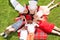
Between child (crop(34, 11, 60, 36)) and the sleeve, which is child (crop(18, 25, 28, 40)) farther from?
the sleeve

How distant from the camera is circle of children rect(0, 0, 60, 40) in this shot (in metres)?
5.93

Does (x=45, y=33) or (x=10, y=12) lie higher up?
(x=10, y=12)

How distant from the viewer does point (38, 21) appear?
6051 mm

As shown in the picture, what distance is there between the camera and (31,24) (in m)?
6.02

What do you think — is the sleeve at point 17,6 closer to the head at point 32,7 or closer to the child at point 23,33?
the head at point 32,7

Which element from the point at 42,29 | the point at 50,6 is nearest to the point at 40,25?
the point at 42,29

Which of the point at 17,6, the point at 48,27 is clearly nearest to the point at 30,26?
the point at 48,27

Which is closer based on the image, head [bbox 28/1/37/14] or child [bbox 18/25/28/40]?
child [bbox 18/25/28/40]

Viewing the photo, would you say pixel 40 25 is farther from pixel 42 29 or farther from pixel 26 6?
pixel 26 6

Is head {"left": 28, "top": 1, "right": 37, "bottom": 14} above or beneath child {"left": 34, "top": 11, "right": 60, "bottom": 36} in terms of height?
above

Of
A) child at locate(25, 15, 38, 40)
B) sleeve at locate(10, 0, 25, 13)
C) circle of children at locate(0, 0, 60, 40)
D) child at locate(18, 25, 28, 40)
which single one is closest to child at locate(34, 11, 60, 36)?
circle of children at locate(0, 0, 60, 40)

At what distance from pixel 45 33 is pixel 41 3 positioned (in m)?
A: 0.82

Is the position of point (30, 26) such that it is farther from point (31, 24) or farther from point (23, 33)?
point (23, 33)

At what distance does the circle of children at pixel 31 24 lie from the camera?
5926 millimetres
